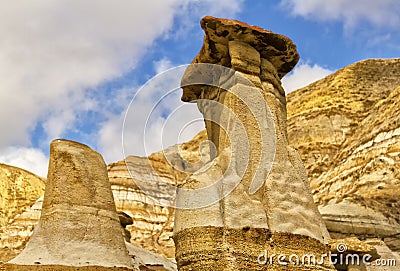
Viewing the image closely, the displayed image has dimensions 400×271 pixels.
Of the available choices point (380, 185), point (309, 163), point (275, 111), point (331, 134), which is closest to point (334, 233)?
point (380, 185)

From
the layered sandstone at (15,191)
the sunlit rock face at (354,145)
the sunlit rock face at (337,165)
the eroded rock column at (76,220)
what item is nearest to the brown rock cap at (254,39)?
the eroded rock column at (76,220)

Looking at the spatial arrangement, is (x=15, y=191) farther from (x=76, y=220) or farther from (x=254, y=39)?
(x=254, y=39)

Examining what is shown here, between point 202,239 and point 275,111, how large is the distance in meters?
3.22

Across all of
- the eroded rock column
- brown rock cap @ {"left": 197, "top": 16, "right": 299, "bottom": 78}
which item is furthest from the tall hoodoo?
the eroded rock column

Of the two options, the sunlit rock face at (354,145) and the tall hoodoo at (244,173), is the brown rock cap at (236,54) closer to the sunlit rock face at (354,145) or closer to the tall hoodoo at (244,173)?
the tall hoodoo at (244,173)

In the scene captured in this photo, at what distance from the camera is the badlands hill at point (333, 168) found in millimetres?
22031

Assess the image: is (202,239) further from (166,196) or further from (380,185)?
(166,196)

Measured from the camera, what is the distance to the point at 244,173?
9125 millimetres

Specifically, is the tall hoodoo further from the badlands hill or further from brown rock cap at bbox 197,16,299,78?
the badlands hill

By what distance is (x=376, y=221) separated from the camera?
2111cm

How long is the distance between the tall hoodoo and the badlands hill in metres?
4.30

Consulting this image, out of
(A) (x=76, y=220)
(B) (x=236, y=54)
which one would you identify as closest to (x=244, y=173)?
(B) (x=236, y=54)

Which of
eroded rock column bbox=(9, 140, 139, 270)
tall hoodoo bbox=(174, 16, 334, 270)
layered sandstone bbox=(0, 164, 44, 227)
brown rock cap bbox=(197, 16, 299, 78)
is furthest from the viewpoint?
layered sandstone bbox=(0, 164, 44, 227)

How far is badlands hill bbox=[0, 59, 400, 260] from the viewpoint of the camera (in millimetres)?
22031
